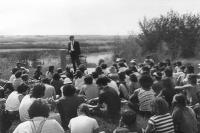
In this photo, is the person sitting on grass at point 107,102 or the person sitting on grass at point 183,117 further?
the person sitting on grass at point 107,102

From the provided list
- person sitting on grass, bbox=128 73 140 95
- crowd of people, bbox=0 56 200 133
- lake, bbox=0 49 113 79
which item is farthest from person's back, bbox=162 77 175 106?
lake, bbox=0 49 113 79

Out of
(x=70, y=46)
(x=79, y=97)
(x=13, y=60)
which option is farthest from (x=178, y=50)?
(x=79, y=97)

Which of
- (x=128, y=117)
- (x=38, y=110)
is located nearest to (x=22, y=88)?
(x=38, y=110)

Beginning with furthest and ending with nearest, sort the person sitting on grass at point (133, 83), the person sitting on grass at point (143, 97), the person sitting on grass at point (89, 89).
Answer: the person sitting on grass at point (133, 83) → the person sitting on grass at point (89, 89) → the person sitting on grass at point (143, 97)

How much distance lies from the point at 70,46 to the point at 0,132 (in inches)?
390

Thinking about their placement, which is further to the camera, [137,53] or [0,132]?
[137,53]

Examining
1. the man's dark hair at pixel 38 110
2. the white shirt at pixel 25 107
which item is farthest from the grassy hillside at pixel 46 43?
the man's dark hair at pixel 38 110

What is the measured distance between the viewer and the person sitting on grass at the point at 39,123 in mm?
6438

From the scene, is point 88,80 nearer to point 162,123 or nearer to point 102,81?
point 102,81

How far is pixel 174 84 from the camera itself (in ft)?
40.1

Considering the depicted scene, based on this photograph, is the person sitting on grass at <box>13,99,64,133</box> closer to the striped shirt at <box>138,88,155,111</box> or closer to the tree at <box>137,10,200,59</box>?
the striped shirt at <box>138,88,155,111</box>

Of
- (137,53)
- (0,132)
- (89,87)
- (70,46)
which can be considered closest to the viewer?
(0,132)

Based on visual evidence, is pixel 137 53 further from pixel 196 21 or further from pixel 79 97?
pixel 79 97

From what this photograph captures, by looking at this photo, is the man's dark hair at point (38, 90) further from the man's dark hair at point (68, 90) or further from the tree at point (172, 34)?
the tree at point (172, 34)
